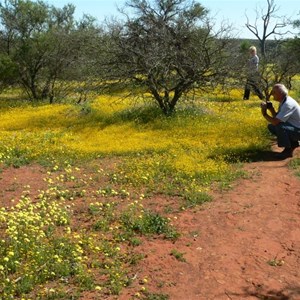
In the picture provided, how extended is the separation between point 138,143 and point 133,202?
11.8 feet

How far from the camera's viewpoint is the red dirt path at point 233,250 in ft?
14.6

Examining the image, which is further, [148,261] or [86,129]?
[86,129]

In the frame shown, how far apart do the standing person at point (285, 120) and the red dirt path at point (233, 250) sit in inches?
56.1

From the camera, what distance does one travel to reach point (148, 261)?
491 cm

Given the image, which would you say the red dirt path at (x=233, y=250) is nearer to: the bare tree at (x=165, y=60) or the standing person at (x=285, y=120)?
the standing person at (x=285, y=120)

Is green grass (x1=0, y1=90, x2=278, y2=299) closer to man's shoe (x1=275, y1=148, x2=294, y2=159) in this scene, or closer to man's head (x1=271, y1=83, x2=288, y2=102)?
man's shoe (x1=275, y1=148, x2=294, y2=159)

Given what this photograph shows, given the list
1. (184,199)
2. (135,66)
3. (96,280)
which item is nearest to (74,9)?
(135,66)

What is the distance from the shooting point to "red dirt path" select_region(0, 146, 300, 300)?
4.46 m

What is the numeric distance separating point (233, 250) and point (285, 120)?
12.8 ft

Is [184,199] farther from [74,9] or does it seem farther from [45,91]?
[74,9]

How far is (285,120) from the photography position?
8.33m

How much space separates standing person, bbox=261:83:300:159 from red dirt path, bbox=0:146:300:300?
1.42 metres

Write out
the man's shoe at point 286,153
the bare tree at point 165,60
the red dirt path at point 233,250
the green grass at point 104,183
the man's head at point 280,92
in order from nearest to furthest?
1. the red dirt path at point 233,250
2. the green grass at point 104,183
3. the man's head at point 280,92
4. the man's shoe at point 286,153
5. the bare tree at point 165,60

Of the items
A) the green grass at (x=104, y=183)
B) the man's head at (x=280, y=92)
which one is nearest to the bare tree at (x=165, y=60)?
the green grass at (x=104, y=183)
